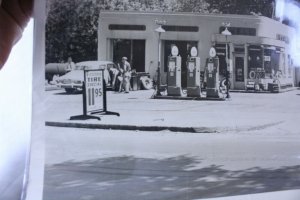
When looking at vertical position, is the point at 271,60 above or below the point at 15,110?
above

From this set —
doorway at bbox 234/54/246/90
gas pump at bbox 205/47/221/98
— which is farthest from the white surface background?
doorway at bbox 234/54/246/90

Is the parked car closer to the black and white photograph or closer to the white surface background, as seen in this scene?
the black and white photograph

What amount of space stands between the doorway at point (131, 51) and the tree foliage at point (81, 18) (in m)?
0.08

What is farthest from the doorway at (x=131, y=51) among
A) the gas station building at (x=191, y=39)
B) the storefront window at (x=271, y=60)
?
the storefront window at (x=271, y=60)

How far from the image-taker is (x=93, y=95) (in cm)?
138

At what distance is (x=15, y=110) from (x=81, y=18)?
0.40m

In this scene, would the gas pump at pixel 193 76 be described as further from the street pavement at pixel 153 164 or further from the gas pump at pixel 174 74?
the street pavement at pixel 153 164

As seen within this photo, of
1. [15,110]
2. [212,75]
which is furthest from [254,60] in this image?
Answer: [15,110]

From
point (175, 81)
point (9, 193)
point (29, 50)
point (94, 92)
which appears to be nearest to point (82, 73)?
point (94, 92)

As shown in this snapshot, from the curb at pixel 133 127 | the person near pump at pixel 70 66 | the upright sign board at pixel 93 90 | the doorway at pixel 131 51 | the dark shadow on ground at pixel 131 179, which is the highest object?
the doorway at pixel 131 51

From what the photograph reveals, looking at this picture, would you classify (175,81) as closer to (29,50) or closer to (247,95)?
(247,95)

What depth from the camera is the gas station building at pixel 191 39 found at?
136 cm

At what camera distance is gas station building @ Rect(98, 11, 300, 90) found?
136cm

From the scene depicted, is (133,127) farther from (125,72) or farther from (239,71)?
(239,71)
